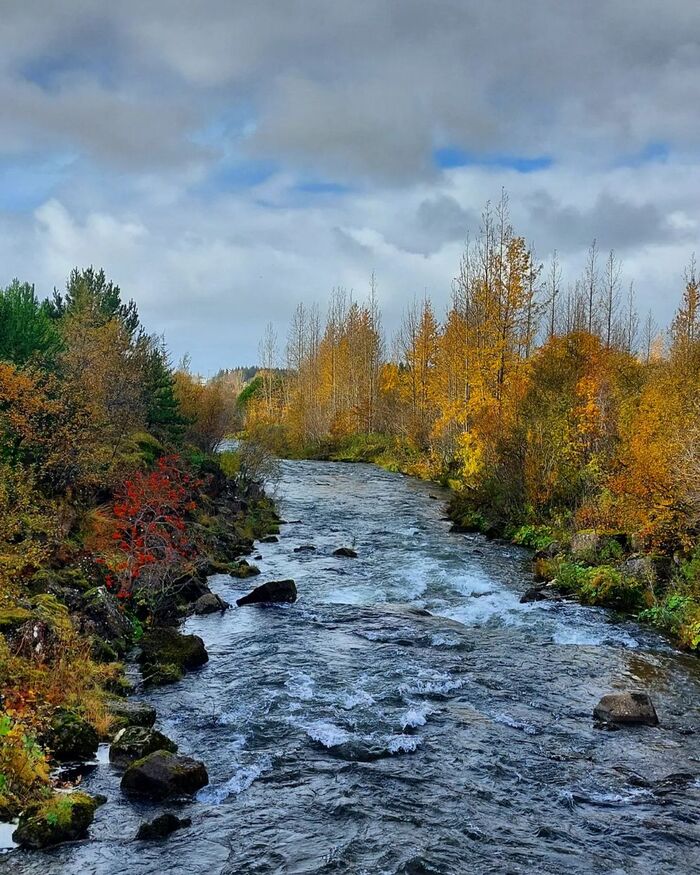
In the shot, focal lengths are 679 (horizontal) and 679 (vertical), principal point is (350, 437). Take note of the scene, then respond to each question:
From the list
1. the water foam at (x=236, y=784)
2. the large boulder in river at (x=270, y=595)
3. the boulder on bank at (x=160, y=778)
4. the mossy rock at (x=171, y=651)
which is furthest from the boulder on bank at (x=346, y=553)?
the boulder on bank at (x=160, y=778)

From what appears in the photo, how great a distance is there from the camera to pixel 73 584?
14.6 meters

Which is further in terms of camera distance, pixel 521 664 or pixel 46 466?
pixel 46 466

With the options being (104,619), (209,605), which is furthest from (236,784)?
(209,605)

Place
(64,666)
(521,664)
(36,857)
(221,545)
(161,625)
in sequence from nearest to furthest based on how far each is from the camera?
(36,857), (64,666), (521,664), (161,625), (221,545)

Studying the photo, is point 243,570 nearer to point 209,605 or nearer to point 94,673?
point 209,605

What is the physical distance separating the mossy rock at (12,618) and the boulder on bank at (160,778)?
138 inches

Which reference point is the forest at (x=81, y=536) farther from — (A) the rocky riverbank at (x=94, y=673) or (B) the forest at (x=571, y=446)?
(B) the forest at (x=571, y=446)

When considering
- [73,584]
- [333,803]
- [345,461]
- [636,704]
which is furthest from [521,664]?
[345,461]

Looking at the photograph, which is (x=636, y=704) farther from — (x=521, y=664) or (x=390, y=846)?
(x=390, y=846)

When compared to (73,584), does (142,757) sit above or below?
below

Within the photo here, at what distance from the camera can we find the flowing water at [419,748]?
7.69m

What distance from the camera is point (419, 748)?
33.7 feet

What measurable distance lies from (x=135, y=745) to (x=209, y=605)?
7.75 metres

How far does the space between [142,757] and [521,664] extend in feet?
25.5
